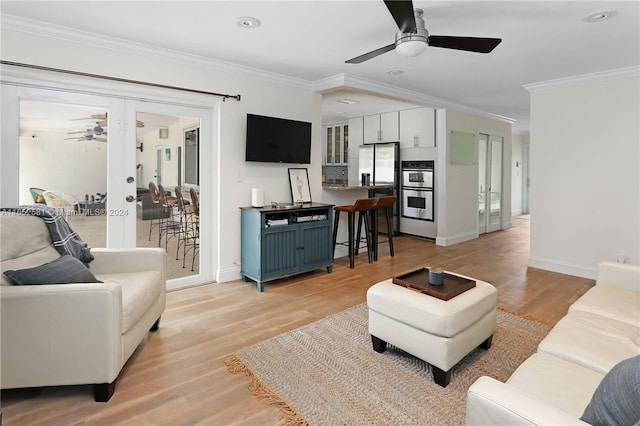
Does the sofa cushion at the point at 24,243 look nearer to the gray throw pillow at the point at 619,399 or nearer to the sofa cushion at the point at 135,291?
the sofa cushion at the point at 135,291

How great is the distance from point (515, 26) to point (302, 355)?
3062 mm

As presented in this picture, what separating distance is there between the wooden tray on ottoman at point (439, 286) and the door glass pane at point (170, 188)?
246 centimetres

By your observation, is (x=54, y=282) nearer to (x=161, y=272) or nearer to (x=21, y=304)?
(x=21, y=304)

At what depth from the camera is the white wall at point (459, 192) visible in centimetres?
613

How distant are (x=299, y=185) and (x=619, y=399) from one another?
12.6 ft

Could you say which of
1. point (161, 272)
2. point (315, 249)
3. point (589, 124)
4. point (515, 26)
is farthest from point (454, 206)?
point (161, 272)

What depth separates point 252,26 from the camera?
2889mm

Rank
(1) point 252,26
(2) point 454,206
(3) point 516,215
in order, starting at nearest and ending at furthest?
(1) point 252,26, (2) point 454,206, (3) point 516,215

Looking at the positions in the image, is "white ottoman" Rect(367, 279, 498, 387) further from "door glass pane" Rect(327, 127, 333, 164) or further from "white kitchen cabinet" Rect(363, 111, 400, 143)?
"door glass pane" Rect(327, 127, 333, 164)

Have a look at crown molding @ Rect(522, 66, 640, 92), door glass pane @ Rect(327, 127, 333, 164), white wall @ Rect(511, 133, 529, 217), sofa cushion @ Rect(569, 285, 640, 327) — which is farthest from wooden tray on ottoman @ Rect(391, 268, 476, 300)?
white wall @ Rect(511, 133, 529, 217)

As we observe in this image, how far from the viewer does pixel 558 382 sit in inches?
55.6

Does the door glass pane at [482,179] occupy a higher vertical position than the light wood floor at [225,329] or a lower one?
higher

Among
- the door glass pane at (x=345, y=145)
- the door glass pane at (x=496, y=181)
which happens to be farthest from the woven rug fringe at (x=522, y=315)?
the door glass pane at (x=345, y=145)

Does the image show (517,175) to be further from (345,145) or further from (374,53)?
(374,53)
